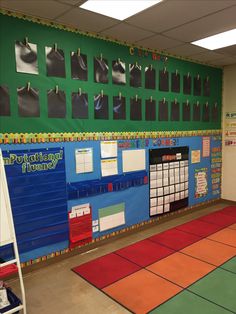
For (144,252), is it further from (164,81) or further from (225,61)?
(225,61)

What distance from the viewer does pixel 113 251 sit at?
10.6ft

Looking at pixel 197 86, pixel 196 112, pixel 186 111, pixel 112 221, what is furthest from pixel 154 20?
pixel 112 221

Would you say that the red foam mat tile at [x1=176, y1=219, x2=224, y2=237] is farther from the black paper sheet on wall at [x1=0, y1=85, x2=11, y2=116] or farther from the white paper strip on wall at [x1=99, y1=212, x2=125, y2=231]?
the black paper sheet on wall at [x1=0, y1=85, x2=11, y2=116]

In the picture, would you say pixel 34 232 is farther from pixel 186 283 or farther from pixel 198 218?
pixel 198 218

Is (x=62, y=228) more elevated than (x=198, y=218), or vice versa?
(x=62, y=228)

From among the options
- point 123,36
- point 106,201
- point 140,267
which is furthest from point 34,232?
point 123,36

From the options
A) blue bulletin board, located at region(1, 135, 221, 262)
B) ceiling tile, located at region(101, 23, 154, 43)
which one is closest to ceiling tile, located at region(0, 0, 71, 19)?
ceiling tile, located at region(101, 23, 154, 43)

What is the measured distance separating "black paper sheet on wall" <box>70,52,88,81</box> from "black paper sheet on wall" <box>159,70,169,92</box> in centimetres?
132

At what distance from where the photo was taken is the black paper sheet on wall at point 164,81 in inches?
154

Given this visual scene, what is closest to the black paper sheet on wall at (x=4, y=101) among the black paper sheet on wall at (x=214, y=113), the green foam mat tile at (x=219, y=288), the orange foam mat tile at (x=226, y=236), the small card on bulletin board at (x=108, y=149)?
the small card on bulletin board at (x=108, y=149)

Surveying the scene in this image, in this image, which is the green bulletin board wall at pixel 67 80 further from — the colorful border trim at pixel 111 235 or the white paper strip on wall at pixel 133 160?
the colorful border trim at pixel 111 235

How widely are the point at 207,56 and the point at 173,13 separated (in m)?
1.84

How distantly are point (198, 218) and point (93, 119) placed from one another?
8.11 feet

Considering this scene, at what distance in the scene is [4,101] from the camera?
2.50 metres
